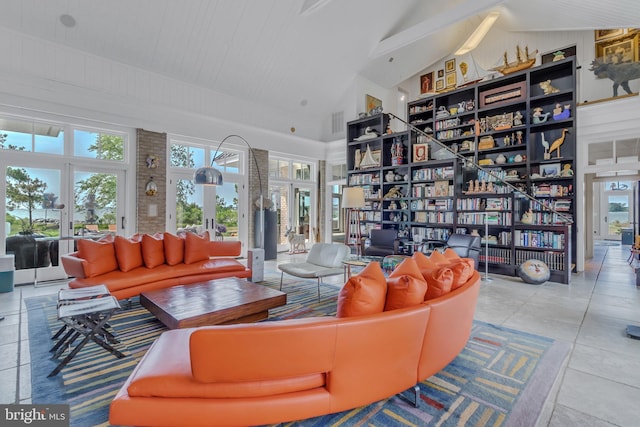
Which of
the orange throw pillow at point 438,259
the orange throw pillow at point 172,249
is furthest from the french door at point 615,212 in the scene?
the orange throw pillow at point 172,249

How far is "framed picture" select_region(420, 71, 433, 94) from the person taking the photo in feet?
30.2

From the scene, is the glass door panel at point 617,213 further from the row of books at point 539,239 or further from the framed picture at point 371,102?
the framed picture at point 371,102

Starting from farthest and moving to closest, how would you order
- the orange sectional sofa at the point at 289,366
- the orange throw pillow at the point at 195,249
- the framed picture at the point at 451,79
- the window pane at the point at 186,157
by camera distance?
the framed picture at the point at 451,79 < the window pane at the point at 186,157 < the orange throw pillow at the point at 195,249 < the orange sectional sofa at the point at 289,366

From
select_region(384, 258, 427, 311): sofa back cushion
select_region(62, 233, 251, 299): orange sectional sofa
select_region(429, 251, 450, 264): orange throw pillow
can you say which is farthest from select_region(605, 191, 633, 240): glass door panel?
select_region(384, 258, 427, 311): sofa back cushion

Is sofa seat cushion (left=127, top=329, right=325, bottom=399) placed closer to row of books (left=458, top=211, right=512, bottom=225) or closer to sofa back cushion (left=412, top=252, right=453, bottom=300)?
sofa back cushion (left=412, top=252, right=453, bottom=300)

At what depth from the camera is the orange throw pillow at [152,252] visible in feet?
13.3

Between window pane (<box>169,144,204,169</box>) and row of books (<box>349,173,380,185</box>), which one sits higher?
→ window pane (<box>169,144,204,169</box>)

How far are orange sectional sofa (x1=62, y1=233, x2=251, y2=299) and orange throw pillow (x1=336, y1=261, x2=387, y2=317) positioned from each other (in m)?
3.07

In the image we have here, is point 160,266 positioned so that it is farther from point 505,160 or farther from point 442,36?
point 442,36

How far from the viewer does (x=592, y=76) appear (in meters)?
6.30

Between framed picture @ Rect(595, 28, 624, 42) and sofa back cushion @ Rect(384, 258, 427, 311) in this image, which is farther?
framed picture @ Rect(595, 28, 624, 42)

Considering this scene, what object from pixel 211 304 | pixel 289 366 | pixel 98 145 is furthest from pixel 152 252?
pixel 289 366

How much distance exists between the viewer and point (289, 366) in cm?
145

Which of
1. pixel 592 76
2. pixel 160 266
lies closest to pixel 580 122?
pixel 592 76
